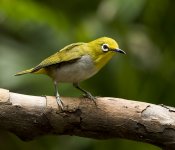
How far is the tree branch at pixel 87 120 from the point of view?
2822 mm

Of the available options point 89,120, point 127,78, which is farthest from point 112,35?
point 89,120

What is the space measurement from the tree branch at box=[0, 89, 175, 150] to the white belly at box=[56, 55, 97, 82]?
0.26 metres

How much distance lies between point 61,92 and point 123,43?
740 mm

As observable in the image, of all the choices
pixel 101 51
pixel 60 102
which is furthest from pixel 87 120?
pixel 101 51

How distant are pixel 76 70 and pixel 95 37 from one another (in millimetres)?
1346

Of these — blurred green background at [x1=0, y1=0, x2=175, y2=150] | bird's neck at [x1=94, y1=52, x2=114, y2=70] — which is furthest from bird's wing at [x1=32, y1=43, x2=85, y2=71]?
blurred green background at [x1=0, y1=0, x2=175, y2=150]

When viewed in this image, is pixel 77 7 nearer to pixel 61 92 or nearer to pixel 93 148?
pixel 61 92

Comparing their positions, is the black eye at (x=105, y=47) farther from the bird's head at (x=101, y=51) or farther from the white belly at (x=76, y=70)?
the white belly at (x=76, y=70)

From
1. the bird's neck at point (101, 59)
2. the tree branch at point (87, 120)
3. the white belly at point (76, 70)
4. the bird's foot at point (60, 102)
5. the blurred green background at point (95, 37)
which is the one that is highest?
the blurred green background at point (95, 37)

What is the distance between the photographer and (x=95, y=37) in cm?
445

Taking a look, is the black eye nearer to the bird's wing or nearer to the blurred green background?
the bird's wing

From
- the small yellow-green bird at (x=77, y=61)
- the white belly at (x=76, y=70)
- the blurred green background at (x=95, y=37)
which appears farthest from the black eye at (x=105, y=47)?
the blurred green background at (x=95, y=37)

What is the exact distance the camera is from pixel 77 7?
15.9 feet

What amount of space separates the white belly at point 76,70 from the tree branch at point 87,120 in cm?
26
